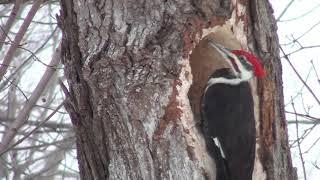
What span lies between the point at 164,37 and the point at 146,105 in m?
0.36

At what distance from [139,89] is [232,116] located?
0.63m

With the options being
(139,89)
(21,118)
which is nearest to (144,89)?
(139,89)

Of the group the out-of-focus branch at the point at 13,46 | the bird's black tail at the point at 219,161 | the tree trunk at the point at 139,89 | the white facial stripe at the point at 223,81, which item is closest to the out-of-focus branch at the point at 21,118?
the out-of-focus branch at the point at 13,46

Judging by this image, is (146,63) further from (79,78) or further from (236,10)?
(236,10)

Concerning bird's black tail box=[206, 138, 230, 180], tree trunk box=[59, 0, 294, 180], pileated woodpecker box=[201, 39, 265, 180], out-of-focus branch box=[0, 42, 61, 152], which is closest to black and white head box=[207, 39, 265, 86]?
pileated woodpecker box=[201, 39, 265, 180]

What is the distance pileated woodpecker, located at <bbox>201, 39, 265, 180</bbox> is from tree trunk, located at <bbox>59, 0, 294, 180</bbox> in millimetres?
110

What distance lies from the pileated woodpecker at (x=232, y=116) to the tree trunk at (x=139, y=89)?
11 centimetres

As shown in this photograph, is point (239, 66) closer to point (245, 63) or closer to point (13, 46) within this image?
point (245, 63)

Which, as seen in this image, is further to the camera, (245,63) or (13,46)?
(13,46)

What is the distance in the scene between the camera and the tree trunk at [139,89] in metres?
2.98

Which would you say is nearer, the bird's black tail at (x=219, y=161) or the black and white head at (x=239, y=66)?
the bird's black tail at (x=219, y=161)

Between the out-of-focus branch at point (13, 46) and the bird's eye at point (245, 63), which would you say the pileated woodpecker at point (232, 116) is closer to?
the bird's eye at point (245, 63)

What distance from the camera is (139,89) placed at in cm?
298

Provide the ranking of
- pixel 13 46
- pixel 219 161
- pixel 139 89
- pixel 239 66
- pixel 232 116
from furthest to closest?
pixel 13 46 < pixel 239 66 < pixel 232 116 < pixel 219 161 < pixel 139 89
